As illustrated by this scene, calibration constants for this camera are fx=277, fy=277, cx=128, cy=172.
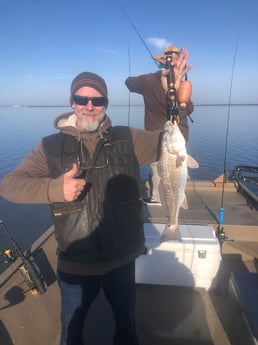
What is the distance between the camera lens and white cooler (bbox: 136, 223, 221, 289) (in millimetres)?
3523

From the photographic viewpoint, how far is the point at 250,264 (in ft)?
14.6

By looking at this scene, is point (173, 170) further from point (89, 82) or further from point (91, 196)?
point (89, 82)

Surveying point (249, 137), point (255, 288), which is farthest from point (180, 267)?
point (249, 137)

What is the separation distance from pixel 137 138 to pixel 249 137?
89.7ft

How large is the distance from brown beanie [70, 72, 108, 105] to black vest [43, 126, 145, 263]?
382mm

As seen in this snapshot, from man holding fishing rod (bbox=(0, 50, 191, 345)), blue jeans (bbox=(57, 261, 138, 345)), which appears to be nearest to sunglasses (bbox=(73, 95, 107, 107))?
man holding fishing rod (bbox=(0, 50, 191, 345))

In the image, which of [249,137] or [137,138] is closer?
[137,138]

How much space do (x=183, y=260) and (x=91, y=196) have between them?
1.96 m

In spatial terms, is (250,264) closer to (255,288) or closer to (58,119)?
(255,288)

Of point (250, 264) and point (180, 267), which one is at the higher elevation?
point (180, 267)

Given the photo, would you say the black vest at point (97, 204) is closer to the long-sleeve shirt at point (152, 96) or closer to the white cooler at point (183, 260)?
the white cooler at point (183, 260)

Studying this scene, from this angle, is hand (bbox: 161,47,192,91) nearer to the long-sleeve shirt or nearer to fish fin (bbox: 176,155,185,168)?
fish fin (bbox: 176,155,185,168)

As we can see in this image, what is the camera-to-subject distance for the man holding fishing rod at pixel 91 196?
86.7 inches

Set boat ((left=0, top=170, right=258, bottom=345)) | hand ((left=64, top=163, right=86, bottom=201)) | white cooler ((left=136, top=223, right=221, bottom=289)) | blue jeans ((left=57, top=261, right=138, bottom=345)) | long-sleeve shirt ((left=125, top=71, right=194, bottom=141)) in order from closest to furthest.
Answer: hand ((left=64, top=163, right=86, bottom=201)) → blue jeans ((left=57, top=261, right=138, bottom=345)) → boat ((left=0, top=170, right=258, bottom=345)) → white cooler ((left=136, top=223, right=221, bottom=289)) → long-sleeve shirt ((left=125, top=71, right=194, bottom=141))
